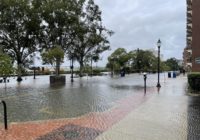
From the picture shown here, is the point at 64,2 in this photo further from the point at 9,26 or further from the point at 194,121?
the point at 194,121

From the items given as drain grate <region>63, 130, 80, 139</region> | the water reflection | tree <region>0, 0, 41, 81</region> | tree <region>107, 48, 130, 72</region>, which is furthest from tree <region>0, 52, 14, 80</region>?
tree <region>107, 48, 130, 72</region>

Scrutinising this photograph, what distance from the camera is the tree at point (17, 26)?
40375mm

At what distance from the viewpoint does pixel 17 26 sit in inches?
1630

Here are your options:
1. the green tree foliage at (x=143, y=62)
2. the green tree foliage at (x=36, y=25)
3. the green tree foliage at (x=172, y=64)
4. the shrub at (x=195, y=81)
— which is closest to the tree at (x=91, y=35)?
the green tree foliage at (x=36, y=25)

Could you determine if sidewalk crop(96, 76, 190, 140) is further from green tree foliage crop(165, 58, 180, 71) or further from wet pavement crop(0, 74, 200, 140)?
green tree foliage crop(165, 58, 180, 71)

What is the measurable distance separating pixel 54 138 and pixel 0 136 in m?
1.53

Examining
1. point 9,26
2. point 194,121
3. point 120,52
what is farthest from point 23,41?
point 120,52

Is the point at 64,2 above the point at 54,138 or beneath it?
above

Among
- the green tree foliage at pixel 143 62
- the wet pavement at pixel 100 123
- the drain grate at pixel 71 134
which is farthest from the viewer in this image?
the green tree foliage at pixel 143 62

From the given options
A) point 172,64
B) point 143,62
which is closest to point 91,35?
point 143,62

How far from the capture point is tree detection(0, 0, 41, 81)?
132ft

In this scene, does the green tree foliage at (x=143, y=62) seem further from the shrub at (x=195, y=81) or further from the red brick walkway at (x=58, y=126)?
the red brick walkway at (x=58, y=126)

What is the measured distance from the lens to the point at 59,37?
142 feet

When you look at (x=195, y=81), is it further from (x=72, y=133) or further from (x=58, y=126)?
(x=72, y=133)
